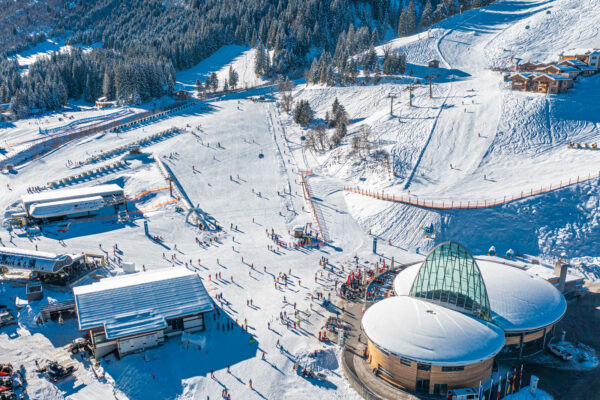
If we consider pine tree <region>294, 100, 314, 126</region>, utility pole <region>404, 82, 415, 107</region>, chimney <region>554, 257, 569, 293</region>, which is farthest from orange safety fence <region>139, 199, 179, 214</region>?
utility pole <region>404, 82, 415, 107</region>

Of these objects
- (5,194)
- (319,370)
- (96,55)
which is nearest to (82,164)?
(5,194)

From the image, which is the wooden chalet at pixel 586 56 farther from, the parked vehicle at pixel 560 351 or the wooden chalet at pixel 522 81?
the parked vehicle at pixel 560 351

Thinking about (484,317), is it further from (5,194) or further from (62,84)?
(62,84)

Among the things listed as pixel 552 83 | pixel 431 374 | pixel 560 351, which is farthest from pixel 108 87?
pixel 560 351

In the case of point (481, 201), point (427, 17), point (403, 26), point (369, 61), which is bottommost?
point (481, 201)

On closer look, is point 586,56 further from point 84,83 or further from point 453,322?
point 84,83

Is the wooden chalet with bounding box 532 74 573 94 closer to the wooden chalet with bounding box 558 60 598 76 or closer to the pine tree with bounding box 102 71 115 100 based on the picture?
the wooden chalet with bounding box 558 60 598 76

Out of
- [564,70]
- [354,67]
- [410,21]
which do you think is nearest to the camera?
[564,70]
